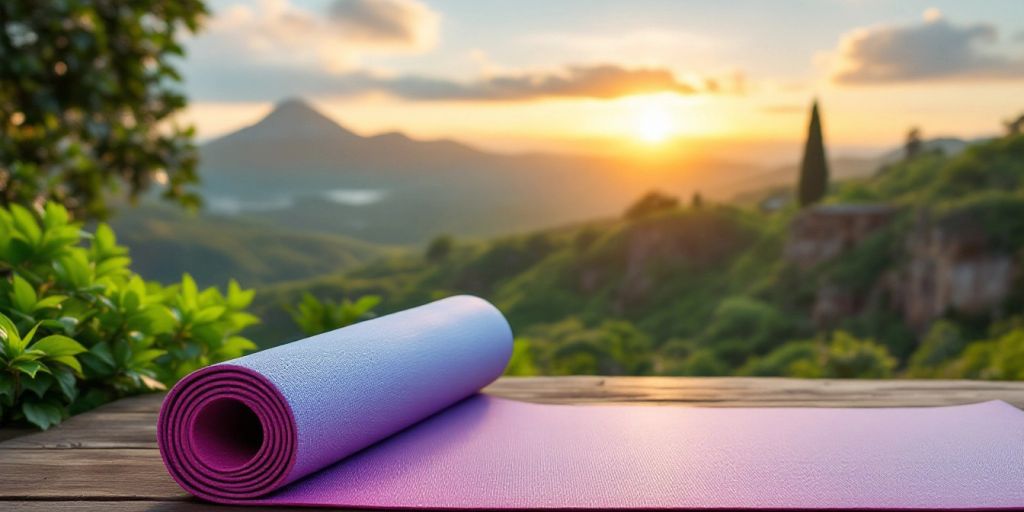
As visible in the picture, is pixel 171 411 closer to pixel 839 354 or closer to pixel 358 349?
pixel 358 349

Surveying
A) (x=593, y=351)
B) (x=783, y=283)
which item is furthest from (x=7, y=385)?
(x=783, y=283)

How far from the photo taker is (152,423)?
1.60m

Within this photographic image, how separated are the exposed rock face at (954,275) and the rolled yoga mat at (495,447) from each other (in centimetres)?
1296

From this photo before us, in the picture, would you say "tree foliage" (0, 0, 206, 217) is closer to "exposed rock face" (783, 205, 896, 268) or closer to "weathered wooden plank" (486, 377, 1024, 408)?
"weathered wooden plank" (486, 377, 1024, 408)

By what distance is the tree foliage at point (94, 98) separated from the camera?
12.0 feet

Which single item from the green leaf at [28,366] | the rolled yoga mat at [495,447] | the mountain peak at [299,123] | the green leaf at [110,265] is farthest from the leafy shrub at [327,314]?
the mountain peak at [299,123]

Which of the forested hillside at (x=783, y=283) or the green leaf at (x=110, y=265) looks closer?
the green leaf at (x=110, y=265)

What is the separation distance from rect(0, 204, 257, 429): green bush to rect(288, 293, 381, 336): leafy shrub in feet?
1.17

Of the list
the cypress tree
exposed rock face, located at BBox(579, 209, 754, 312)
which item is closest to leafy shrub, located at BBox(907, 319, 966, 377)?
the cypress tree

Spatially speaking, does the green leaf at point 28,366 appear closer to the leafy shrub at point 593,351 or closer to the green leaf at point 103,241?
the green leaf at point 103,241

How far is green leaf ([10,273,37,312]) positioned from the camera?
1641 mm

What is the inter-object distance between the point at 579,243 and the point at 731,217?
5514 millimetres

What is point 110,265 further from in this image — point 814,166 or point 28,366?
point 814,166

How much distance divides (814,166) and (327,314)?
18.5m
